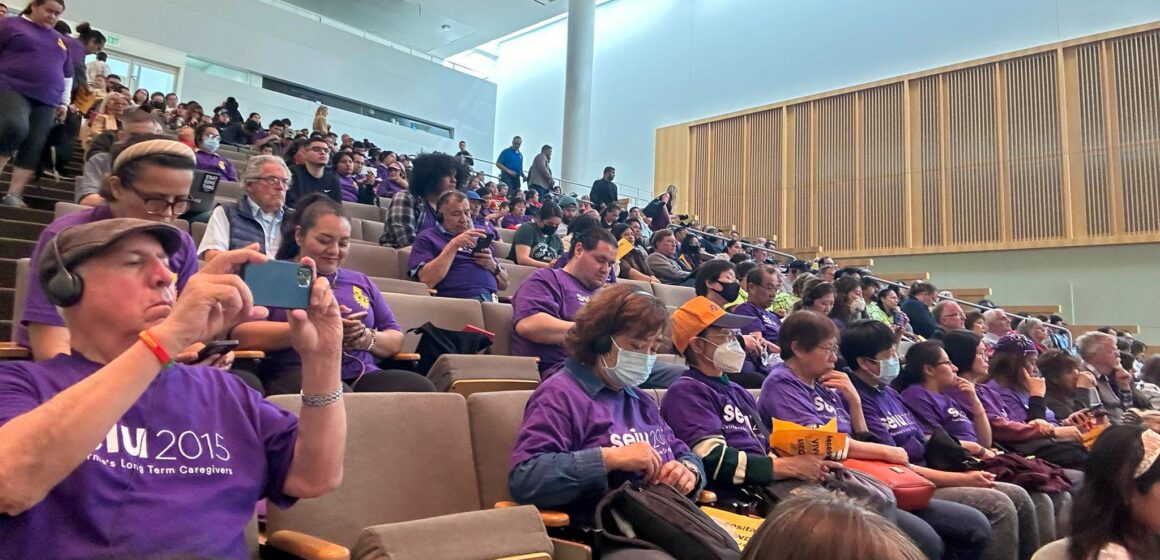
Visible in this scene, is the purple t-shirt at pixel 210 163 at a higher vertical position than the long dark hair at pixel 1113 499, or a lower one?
higher

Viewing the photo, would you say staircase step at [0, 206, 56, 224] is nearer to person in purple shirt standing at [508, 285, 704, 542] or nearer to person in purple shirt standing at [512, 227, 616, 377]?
person in purple shirt standing at [512, 227, 616, 377]

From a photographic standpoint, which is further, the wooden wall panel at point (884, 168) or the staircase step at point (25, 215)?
the wooden wall panel at point (884, 168)

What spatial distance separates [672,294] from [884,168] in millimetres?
7565

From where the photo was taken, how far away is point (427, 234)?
369 centimetres

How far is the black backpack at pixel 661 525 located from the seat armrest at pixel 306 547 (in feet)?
1.94

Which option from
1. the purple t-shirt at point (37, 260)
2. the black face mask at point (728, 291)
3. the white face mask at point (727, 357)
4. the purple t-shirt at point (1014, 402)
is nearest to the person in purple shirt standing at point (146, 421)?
the purple t-shirt at point (37, 260)

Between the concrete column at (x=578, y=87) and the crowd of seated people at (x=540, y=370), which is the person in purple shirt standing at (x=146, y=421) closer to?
the crowd of seated people at (x=540, y=370)

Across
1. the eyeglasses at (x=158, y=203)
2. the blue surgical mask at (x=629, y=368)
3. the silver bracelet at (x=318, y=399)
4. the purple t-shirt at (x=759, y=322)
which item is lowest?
the silver bracelet at (x=318, y=399)

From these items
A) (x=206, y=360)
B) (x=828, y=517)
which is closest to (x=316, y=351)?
(x=206, y=360)

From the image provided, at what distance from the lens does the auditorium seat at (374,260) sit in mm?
3916

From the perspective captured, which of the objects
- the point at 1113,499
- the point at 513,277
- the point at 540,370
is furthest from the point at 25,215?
the point at 1113,499

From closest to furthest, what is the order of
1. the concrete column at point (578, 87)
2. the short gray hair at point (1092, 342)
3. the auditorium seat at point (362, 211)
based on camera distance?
the short gray hair at point (1092, 342) < the auditorium seat at point (362, 211) < the concrete column at point (578, 87)

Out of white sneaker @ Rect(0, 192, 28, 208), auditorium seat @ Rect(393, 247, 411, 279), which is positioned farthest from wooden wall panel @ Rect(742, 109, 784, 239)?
white sneaker @ Rect(0, 192, 28, 208)

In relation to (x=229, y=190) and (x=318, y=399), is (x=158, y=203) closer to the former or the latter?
(x=318, y=399)
